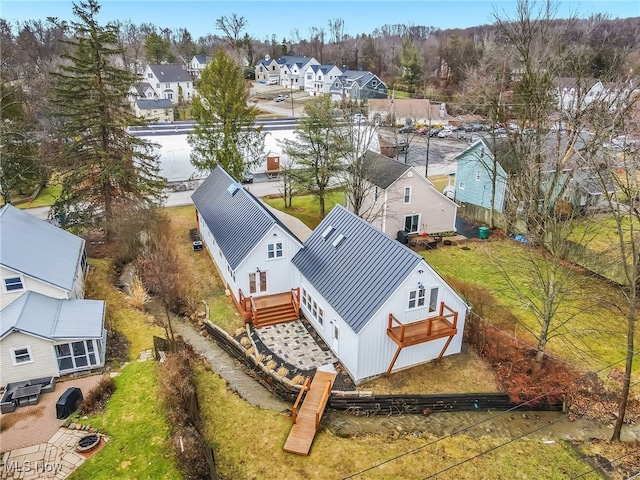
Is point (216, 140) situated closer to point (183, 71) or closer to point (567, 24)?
point (567, 24)

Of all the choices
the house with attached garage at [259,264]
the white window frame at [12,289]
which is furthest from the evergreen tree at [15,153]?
the house with attached garage at [259,264]

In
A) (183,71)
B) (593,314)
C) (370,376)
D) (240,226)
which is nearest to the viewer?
(370,376)

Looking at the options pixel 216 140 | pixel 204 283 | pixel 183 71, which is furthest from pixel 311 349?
pixel 183 71

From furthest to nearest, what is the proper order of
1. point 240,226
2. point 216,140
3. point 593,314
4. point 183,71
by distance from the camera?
point 183,71 → point 216,140 → point 240,226 → point 593,314

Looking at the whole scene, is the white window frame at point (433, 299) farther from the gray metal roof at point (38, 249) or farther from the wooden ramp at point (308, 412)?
the gray metal roof at point (38, 249)

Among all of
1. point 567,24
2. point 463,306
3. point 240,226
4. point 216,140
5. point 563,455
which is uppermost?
point 567,24
